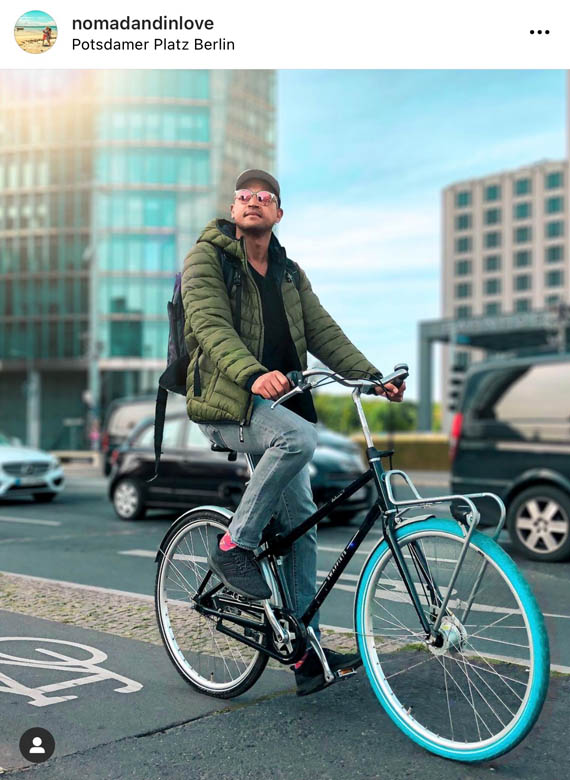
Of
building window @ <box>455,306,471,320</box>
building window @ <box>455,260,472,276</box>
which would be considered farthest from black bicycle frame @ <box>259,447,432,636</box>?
building window @ <box>455,260,472,276</box>

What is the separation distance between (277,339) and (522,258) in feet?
337

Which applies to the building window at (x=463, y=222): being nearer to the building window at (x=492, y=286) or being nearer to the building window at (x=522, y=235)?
the building window at (x=522, y=235)

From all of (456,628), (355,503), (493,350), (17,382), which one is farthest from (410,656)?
(17,382)

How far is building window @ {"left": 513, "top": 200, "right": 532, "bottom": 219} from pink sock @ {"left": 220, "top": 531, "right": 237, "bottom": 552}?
4011 inches

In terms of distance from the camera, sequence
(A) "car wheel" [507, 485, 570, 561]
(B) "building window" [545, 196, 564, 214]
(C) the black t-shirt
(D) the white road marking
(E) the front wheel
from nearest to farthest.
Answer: (E) the front wheel → (C) the black t-shirt → (A) "car wheel" [507, 485, 570, 561] → (D) the white road marking → (B) "building window" [545, 196, 564, 214]

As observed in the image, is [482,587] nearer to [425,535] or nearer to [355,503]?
[425,535]

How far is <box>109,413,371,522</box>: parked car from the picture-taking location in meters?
10.6

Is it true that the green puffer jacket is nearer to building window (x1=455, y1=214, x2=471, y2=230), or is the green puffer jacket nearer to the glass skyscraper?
the glass skyscraper

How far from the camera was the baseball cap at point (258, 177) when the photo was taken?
340 cm

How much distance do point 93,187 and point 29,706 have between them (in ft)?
180

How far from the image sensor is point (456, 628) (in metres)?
2.89

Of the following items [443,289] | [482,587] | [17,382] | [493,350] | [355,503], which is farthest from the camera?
[443,289]

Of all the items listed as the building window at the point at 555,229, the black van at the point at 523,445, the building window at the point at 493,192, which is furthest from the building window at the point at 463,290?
the black van at the point at 523,445

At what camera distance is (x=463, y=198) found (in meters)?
107
